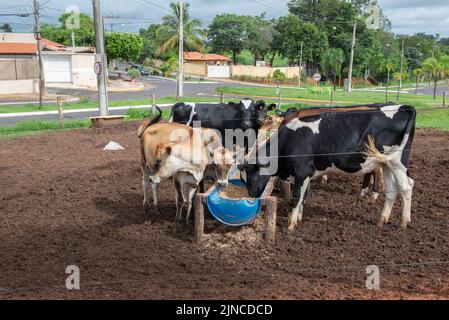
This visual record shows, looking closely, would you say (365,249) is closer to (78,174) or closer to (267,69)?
(78,174)

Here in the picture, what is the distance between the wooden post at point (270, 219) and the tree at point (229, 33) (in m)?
76.6

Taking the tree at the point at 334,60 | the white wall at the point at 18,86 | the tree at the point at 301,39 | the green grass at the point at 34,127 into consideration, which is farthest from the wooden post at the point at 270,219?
the tree at the point at 301,39

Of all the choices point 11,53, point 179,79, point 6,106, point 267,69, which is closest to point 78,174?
point 6,106

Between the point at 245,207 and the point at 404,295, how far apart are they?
234 centimetres

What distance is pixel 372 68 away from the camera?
6325 cm

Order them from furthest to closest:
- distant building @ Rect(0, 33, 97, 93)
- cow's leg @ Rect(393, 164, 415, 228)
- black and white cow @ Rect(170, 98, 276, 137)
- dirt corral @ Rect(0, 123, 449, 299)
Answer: distant building @ Rect(0, 33, 97, 93), black and white cow @ Rect(170, 98, 276, 137), cow's leg @ Rect(393, 164, 415, 228), dirt corral @ Rect(0, 123, 449, 299)

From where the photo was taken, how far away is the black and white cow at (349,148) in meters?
7.30

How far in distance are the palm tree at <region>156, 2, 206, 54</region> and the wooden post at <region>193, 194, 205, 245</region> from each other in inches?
1375

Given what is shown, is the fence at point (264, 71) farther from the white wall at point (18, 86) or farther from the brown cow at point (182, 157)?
the brown cow at point (182, 157)

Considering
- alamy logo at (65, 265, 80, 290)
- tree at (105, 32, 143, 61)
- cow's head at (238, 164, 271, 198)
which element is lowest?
alamy logo at (65, 265, 80, 290)

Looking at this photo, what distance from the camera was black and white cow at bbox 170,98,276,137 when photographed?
1105 cm

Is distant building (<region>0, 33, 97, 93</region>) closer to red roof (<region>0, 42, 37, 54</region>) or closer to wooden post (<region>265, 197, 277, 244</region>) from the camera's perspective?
red roof (<region>0, 42, 37, 54</region>)

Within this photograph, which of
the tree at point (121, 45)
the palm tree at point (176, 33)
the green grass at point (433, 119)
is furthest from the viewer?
the tree at point (121, 45)

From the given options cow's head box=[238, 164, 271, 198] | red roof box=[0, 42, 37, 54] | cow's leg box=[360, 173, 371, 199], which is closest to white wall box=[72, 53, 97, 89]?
red roof box=[0, 42, 37, 54]
